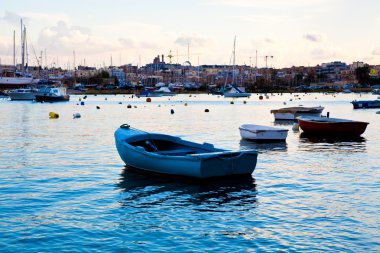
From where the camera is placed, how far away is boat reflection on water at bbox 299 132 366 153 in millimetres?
32344

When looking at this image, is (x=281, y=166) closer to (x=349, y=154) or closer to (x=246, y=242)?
(x=349, y=154)

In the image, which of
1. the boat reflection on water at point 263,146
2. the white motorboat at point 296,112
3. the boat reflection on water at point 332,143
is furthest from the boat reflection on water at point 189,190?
the white motorboat at point 296,112

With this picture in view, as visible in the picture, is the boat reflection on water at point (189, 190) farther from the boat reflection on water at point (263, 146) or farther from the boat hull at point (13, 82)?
the boat hull at point (13, 82)

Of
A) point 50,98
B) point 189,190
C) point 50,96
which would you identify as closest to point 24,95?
point 50,98

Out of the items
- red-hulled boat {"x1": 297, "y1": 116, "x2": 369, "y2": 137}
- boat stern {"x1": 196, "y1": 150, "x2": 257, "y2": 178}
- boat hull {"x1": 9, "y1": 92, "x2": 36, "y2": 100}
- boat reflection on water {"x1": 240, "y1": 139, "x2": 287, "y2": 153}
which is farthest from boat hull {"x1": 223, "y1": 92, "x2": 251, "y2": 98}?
boat stern {"x1": 196, "y1": 150, "x2": 257, "y2": 178}

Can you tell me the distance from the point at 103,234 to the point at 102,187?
21.4 feet

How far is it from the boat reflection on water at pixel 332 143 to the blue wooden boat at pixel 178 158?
11870 millimetres

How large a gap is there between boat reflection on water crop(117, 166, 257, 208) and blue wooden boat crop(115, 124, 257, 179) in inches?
13.8

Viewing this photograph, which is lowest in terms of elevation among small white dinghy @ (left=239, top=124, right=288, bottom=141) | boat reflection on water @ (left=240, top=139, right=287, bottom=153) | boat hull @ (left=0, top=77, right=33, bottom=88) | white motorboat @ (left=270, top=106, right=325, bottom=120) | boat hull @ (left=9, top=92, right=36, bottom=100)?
boat reflection on water @ (left=240, top=139, right=287, bottom=153)

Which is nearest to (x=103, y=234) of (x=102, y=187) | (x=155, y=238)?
(x=155, y=238)

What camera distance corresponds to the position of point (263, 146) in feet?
108

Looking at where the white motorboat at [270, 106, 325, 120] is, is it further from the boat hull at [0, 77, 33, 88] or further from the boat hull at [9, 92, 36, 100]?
the boat hull at [0, 77, 33, 88]

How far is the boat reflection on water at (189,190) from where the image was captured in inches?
677

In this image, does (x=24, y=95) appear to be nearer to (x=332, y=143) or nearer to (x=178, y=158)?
(x=332, y=143)
